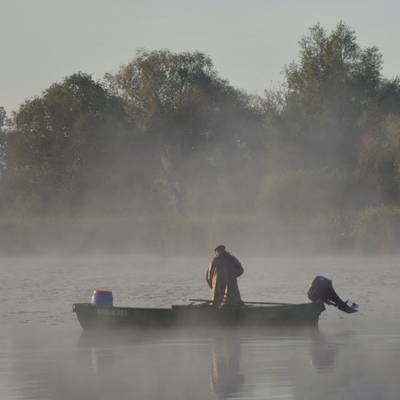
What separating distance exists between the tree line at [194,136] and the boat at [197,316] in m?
36.6

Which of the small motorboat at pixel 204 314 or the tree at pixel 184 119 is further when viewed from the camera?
the tree at pixel 184 119

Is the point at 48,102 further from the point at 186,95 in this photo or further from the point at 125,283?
the point at 125,283

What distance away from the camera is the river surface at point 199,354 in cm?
1583

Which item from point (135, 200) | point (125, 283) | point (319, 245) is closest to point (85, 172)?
point (135, 200)

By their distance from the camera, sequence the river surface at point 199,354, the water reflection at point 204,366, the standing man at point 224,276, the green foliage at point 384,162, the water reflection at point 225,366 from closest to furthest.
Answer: the water reflection at point 204,366, the river surface at point 199,354, the water reflection at point 225,366, the standing man at point 224,276, the green foliage at point 384,162

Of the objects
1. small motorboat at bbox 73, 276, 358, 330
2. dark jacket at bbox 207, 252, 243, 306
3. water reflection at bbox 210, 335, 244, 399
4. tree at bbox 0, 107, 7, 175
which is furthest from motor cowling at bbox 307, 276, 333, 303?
tree at bbox 0, 107, 7, 175

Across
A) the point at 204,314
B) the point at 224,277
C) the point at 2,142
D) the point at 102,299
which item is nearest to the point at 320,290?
the point at 224,277

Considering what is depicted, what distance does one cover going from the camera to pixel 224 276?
72.3 feet

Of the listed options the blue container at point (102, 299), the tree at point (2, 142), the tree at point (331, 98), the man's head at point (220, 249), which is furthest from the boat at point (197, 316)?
the tree at point (2, 142)

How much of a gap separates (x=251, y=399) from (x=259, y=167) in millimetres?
56712

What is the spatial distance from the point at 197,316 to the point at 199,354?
2895 millimetres

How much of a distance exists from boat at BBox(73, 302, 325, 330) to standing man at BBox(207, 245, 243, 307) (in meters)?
0.17

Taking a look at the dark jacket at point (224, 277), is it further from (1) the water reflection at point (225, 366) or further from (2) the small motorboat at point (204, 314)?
(1) the water reflection at point (225, 366)

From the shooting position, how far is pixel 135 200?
71.6 m
